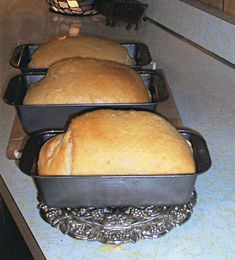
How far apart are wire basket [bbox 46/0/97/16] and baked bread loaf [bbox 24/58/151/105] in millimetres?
801

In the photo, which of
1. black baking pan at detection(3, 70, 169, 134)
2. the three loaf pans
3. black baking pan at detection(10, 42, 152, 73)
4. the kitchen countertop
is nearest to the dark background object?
the kitchen countertop

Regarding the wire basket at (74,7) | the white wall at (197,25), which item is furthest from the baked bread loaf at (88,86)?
the wire basket at (74,7)

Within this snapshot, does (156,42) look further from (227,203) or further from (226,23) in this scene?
(227,203)

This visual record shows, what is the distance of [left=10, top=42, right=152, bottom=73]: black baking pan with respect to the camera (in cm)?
85

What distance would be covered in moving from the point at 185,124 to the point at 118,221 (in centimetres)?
35

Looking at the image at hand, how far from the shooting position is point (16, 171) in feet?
2.36

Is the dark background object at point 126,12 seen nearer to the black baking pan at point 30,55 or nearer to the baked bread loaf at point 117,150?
the black baking pan at point 30,55

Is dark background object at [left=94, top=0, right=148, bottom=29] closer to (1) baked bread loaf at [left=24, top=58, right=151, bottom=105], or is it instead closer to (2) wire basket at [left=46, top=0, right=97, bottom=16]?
(2) wire basket at [left=46, top=0, right=97, bottom=16]

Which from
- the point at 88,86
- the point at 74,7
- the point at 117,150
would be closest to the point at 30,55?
the point at 88,86

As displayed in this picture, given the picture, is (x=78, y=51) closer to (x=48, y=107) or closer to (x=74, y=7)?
(x=48, y=107)

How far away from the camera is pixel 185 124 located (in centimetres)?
87

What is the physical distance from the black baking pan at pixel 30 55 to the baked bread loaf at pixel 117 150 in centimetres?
29

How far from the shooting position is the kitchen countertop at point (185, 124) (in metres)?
0.56

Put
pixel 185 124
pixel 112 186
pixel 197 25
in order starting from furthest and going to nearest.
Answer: pixel 197 25
pixel 185 124
pixel 112 186
